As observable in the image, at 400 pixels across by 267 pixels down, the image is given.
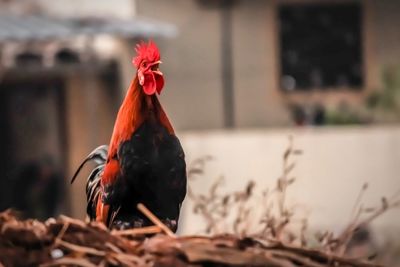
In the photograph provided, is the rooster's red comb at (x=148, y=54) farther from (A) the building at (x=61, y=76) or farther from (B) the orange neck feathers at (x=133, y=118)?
(A) the building at (x=61, y=76)

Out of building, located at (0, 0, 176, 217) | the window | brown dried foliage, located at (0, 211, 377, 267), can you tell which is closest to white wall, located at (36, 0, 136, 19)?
building, located at (0, 0, 176, 217)

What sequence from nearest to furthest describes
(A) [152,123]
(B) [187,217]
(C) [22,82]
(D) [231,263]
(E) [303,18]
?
1. (D) [231,263]
2. (A) [152,123]
3. (B) [187,217]
4. (E) [303,18]
5. (C) [22,82]

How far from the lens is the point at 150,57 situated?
5.49 meters

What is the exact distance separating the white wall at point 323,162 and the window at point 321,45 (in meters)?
1.17

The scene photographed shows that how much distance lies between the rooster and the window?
12.9 meters

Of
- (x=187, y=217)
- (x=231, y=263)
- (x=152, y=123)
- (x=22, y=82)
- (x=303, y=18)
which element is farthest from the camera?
(x=22, y=82)

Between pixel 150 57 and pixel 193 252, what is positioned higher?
pixel 150 57

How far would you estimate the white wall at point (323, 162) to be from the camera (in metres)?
16.7

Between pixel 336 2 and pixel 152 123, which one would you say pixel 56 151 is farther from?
pixel 152 123

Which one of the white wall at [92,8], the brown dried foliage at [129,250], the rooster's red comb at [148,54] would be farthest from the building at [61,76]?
the brown dried foliage at [129,250]

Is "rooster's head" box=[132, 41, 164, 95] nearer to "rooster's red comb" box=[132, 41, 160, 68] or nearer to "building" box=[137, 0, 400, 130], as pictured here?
"rooster's red comb" box=[132, 41, 160, 68]

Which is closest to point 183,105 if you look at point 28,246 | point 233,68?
point 233,68

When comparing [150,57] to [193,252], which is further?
[150,57]

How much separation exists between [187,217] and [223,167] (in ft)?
2.83
